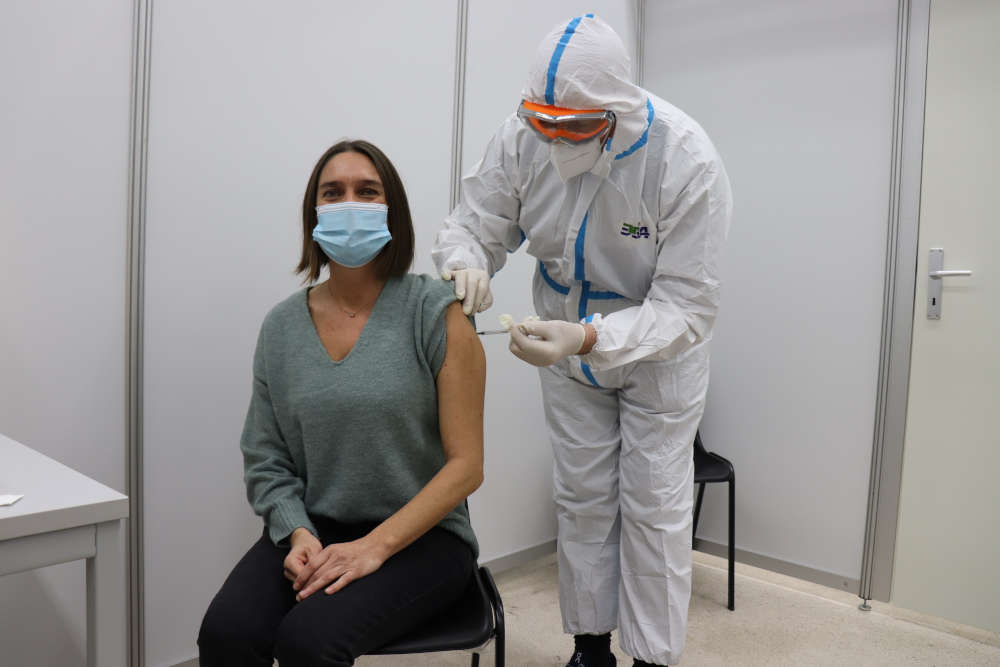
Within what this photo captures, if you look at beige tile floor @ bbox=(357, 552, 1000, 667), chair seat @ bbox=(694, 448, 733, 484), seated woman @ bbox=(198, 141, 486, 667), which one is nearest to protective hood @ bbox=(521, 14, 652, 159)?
seated woman @ bbox=(198, 141, 486, 667)

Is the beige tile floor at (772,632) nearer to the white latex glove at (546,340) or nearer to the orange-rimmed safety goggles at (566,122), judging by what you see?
the white latex glove at (546,340)

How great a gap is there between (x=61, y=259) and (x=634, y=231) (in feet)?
3.90

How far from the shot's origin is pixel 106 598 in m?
0.97

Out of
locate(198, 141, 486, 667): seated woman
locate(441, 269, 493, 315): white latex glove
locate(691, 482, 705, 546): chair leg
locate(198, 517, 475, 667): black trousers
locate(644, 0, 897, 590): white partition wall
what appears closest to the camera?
locate(198, 517, 475, 667): black trousers

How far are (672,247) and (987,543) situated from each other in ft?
5.08

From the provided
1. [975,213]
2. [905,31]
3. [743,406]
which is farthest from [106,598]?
[905,31]

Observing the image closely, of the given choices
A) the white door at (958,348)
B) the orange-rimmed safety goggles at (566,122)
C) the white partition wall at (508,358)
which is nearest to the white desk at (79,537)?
the orange-rimmed safety goggles at (566,122)

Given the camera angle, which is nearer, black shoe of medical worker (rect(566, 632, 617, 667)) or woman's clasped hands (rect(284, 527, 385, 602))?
woman's clasped hands (rect(284, 527, 385, 602))

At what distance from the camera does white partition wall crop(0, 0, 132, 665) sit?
146 cm

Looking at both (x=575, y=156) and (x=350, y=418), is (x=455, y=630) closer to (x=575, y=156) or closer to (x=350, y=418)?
(x=350, y=418)

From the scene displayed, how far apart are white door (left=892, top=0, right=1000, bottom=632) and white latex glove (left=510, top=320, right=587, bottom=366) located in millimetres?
1507

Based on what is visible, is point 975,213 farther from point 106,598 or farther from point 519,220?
point 106,598

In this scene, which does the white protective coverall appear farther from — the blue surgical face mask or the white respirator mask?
the blue surgical face mask

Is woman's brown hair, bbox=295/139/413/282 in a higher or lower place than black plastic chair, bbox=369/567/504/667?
higher
